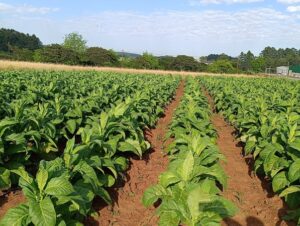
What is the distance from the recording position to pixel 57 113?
6379 mm

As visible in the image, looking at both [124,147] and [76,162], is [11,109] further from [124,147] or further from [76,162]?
[76,162]

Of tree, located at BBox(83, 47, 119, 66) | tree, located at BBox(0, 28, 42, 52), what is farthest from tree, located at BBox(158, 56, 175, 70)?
tree, located at BBox(0, 28, 42, 52)

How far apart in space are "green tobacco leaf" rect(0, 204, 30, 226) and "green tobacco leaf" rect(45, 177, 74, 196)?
23 centimetres

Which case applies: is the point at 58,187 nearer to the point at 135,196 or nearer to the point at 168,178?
the point at 168,178

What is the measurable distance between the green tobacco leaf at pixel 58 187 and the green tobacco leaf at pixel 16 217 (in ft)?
0.77

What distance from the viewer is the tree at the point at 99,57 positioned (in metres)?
65.3

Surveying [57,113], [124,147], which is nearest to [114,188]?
[124,147]

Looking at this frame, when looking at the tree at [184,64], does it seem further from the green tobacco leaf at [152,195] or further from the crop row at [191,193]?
the green tobacco leaf at [152,195]

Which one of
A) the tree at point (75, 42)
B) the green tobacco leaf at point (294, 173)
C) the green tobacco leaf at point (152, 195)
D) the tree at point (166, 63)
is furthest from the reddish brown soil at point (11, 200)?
the tree at point (75, 42)

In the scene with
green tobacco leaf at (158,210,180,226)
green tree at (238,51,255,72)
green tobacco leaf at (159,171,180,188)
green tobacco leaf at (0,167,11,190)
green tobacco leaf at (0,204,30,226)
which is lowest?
green tobacco leaf at (0,167,11,190)

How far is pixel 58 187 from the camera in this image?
3.00 meters

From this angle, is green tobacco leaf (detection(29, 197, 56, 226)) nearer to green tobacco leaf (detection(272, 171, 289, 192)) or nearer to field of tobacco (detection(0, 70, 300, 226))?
field of tobacco (detection(0, 70, 300, 226))

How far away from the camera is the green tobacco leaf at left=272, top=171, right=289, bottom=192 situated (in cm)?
472

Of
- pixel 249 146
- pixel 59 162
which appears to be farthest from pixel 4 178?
pixel 249 146
